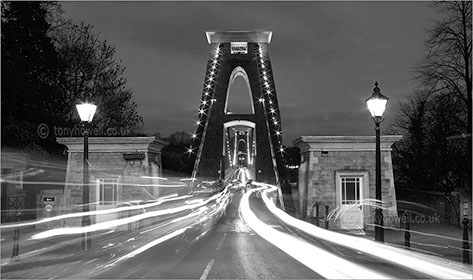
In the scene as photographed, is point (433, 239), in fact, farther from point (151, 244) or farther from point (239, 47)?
point (239, 47)

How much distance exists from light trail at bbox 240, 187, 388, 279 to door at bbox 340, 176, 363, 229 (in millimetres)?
2900

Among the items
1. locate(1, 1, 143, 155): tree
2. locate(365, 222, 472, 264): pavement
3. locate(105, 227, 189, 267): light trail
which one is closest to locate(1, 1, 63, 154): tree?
locate(1, 1, 143, 155): tree

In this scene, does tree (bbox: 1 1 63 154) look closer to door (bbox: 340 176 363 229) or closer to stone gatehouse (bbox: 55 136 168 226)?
stone gatehouse (bbox: 55 136 168 226)

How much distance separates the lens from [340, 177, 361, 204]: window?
20094mm

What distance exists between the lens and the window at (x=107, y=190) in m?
20.4

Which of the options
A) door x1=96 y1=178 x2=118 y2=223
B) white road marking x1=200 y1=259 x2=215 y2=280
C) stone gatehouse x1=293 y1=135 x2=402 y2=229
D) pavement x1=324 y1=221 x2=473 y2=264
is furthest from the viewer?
door x1=96 y1=178 x2=118 y2=223

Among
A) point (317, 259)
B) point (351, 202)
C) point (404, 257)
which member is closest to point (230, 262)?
point (317, 259)

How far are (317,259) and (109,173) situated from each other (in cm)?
1143

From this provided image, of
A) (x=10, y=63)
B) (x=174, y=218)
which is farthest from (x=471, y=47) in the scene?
(x=10, y=63)

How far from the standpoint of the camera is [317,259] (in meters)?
11.3

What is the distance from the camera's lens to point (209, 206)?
3148 centimetres

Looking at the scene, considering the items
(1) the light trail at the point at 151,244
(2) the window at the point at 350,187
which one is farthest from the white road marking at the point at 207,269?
(2) the window at the point at 350,187

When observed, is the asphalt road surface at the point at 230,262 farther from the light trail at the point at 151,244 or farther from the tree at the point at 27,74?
the tree at the point at 27,74

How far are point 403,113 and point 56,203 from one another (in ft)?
86.5
